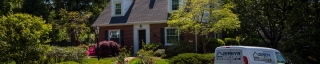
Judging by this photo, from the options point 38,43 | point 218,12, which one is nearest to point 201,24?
point 218,12

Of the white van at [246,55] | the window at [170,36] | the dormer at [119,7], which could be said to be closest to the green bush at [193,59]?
the white van at [246,55]

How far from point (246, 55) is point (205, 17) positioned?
7.23m

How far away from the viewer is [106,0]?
39906 millimetres

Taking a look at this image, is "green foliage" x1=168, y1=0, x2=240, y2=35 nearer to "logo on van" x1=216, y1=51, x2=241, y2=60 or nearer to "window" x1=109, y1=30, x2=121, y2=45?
"logo on van" x1=216, y1=51, x2=241, y2=60

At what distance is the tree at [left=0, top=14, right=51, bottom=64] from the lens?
13.3 metres

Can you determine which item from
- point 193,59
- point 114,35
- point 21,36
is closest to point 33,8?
point 114,35

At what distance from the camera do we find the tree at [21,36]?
524 inches

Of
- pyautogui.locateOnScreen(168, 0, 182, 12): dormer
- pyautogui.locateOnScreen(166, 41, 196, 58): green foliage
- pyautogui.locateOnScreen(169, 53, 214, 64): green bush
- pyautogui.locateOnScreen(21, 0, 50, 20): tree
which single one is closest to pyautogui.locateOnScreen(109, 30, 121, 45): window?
pyautogui.locateOnScreen(168, 0, 182, 12): dormer

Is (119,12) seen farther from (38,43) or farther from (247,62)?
(247,62)

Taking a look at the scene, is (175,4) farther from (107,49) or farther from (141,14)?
(107,49)

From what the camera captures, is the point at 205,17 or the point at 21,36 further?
the point at 205,17

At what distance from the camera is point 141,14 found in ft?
79.3

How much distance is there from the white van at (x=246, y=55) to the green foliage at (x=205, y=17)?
5.73 metres

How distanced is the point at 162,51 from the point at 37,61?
26.7 ft
